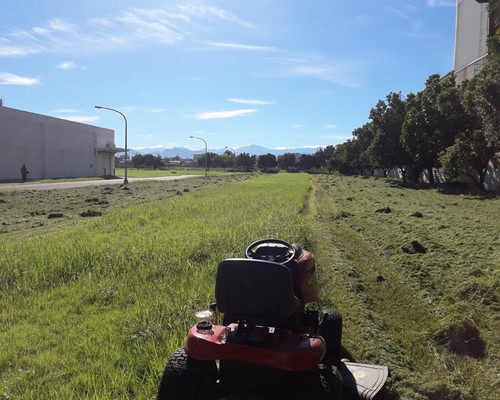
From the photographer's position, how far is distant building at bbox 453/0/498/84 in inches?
1700

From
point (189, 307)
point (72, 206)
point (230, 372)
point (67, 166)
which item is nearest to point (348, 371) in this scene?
point (230, 372)

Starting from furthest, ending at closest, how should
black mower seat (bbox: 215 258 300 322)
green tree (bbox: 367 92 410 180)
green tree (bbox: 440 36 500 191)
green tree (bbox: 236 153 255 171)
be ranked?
green tree (bbox: 236 153 255 171)
green tree (bbox: 367 92 410 180)
green tree (bbox: 440 36 500 191)
black mower seat (bbox: 215 258 300 322)

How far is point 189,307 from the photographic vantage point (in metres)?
5.20

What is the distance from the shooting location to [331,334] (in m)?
4.24

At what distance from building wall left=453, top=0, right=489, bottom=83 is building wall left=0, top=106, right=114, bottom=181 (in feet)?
163

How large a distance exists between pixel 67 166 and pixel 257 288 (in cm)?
6590

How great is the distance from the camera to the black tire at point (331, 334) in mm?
4195

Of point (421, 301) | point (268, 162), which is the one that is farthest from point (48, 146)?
point (268, 162)

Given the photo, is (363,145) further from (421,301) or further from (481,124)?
(421,301)

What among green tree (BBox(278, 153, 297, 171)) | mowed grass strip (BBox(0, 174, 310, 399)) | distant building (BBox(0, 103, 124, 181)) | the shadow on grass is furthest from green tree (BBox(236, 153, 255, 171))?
mowed grass strip (BBox(0, 174, 310, 399))

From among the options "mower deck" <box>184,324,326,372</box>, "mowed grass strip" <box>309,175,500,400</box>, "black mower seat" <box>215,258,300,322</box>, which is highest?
"black mower seat" <box>215,258,300,322</box>

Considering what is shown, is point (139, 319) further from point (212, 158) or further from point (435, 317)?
point (212, 158)

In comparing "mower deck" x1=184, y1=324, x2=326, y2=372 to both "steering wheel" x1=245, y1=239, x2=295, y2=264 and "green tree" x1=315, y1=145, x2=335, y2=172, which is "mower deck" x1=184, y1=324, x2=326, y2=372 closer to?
"steering wheel" x1=245, y1=239, x2=295, y2=264

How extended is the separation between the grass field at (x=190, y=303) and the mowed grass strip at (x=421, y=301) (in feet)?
0.07
